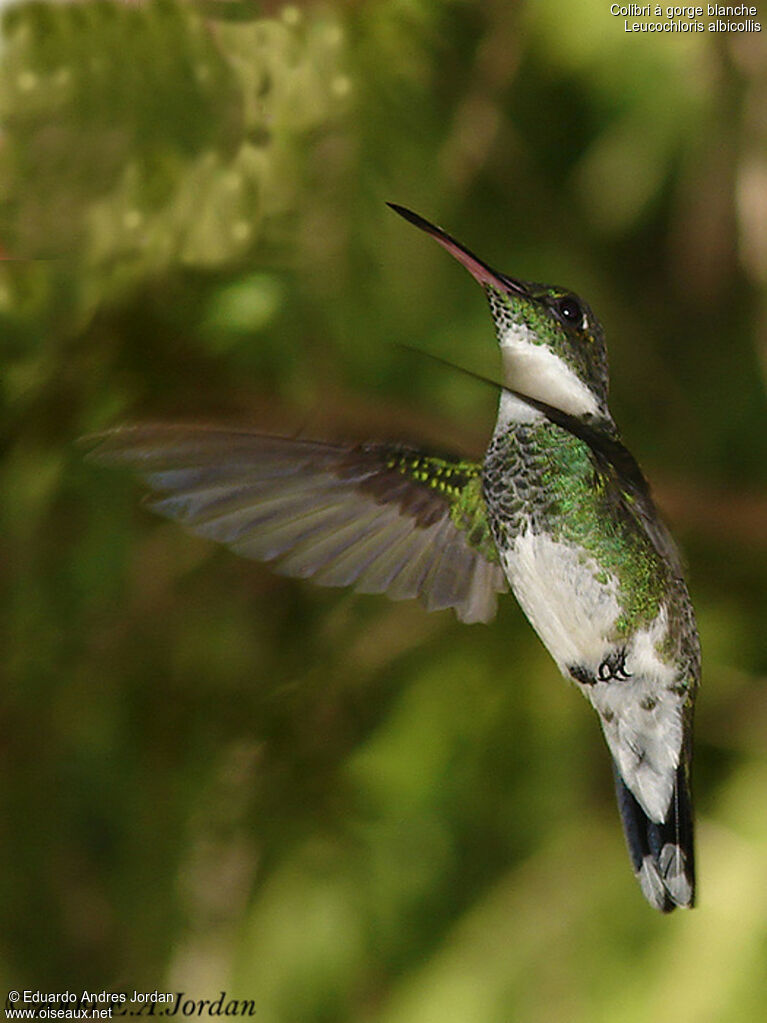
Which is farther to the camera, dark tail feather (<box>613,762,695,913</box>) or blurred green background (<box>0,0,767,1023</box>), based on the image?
blurred green background (<box>0,0,767,1023</box>)

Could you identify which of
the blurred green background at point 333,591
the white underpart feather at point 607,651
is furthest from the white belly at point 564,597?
the blurred green background at point 333,591

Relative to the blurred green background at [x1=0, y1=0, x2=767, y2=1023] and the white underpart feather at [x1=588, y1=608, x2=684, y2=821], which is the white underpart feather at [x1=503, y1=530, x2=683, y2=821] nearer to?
the white underpart feather at [x1=588, y1=608, x2=684, y2=821]

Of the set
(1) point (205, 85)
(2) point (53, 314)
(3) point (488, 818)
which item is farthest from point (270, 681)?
(1) point (205, 85)

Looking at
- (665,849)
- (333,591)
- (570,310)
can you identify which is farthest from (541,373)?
(333,591)

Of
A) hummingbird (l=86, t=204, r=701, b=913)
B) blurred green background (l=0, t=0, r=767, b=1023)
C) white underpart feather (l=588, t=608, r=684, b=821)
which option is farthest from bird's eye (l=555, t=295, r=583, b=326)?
blurred green background (l=0, t=0, r=767, b=1023)

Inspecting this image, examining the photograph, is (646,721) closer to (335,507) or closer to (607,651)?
(607,651)

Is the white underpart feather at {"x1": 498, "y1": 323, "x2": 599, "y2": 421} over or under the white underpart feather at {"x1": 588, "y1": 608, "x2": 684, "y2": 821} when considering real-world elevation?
over

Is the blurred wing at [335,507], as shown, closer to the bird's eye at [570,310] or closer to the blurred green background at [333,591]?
the bird's eye at [570,310]

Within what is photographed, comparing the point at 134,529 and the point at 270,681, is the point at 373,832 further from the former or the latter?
the point at 134,529
